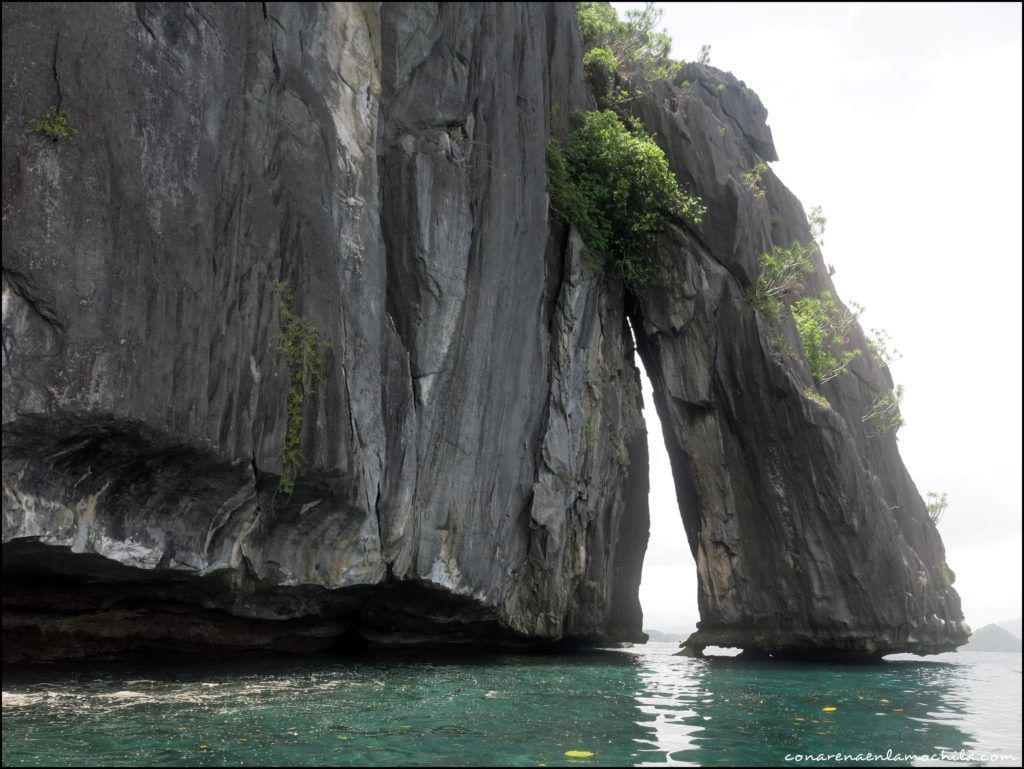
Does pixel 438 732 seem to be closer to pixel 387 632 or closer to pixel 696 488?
pixel 387 632

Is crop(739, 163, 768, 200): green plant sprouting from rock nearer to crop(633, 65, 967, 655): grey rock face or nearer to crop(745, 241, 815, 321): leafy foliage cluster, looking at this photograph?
crop(633, 65, 967, 655): grey rock face

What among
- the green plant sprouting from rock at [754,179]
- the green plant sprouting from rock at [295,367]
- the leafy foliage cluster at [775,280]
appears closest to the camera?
the green plant sprouting from rock at [295,367]

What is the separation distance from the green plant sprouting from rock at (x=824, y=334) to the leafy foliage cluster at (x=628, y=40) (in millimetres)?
7807

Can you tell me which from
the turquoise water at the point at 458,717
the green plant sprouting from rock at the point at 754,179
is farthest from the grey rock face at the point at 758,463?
the turquoise water at the point at 458,717

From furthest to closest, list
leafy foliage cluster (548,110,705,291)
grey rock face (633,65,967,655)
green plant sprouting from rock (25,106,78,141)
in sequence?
grey rock face (633,65,967,655)
leafy foliage cluster (548,110,705,291)
green plant sprouting from rock (25,106,78,141)

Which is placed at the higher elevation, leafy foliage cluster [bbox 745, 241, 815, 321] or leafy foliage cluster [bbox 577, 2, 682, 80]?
leafy foliage cluster [bbox 577, 2, 682, 80]

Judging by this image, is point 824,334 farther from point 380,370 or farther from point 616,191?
point 380,370

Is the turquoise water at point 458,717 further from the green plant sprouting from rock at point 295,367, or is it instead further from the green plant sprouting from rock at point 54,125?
the green plant sprouting from rock at point 54,125

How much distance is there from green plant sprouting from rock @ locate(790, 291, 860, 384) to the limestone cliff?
77 cm

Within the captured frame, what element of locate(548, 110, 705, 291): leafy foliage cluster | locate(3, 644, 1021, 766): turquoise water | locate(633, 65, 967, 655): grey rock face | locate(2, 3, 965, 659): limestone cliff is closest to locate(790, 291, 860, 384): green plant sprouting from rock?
locate(633, 65, 967, 655): grey rock face

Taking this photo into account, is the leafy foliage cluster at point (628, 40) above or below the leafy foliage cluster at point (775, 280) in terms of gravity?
above

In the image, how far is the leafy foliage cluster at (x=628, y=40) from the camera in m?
23.8

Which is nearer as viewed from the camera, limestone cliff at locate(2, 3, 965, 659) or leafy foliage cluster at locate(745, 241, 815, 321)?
limestone cliff at locate(2, 3, 965, 659)

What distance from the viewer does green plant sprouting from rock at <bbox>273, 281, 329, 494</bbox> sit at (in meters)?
12.2
